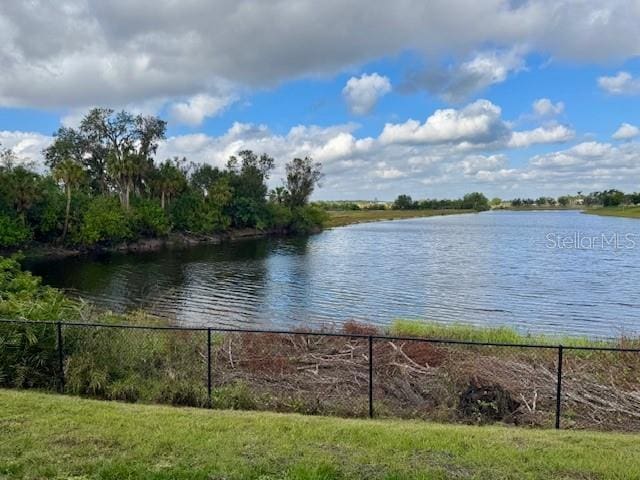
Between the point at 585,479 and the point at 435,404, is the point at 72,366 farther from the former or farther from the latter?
the point at 585,479

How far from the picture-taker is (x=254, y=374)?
37.5 feet

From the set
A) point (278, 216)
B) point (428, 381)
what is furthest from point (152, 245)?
point (428, 381)

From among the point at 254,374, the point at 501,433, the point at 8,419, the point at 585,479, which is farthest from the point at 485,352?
the point at 8,419

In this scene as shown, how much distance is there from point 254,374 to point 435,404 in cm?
401

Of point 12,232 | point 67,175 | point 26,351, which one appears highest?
point 67,175

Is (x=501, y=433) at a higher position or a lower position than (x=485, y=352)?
higher

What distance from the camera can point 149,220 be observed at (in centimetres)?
6500

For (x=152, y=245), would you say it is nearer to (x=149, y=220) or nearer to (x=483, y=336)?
(x=149, y=220)

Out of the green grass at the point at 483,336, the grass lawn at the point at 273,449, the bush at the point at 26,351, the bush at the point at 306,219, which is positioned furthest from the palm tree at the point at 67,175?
the grass lawn at the point at 273,449

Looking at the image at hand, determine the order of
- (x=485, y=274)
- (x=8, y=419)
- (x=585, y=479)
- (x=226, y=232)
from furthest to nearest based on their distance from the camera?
(x=226, y=232) < (x=485, y=274) < (x=8, y=419) < (x=585, y=479)

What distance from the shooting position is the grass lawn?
5059mm

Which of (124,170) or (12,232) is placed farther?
(124,170)

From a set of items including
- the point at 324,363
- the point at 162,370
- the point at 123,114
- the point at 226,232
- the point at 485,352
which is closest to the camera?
the point at 162,370

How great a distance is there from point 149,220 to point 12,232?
19641 mm
